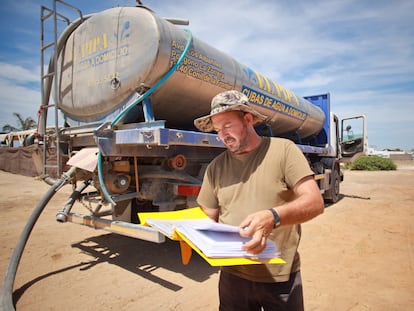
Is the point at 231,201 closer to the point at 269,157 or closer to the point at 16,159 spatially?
the point at 269,157

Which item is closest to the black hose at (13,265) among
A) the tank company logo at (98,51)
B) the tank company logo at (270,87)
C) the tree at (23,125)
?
the tank company logo at (98,51)

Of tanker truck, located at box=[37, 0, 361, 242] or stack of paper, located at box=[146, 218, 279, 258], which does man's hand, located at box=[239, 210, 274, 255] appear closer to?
stack of paper, located at box=[146, 218, 279, 258]

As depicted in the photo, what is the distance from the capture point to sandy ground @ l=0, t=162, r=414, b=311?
2.64 meters

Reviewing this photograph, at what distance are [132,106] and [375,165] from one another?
92.8ft

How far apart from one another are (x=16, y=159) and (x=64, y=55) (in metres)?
A: 14.9

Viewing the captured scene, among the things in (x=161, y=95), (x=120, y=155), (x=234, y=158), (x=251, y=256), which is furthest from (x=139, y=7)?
(x=251, y=256)

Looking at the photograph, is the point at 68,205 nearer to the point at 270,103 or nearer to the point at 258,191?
the point at 258,191

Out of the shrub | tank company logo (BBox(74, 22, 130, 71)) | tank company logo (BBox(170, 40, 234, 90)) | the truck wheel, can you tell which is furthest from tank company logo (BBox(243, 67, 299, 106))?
the shrub

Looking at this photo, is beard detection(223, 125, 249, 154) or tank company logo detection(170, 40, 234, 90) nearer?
beard detection(223, 125, 249, 154)

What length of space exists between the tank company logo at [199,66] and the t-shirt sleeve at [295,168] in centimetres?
216

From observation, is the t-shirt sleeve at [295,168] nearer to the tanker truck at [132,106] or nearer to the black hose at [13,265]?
the tanker truck at [132,106]

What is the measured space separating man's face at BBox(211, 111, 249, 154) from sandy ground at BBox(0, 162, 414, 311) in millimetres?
1835

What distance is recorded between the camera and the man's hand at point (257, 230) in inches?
41.8

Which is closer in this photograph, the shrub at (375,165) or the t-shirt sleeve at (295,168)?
the t-shirt sleeve at (295,168)
